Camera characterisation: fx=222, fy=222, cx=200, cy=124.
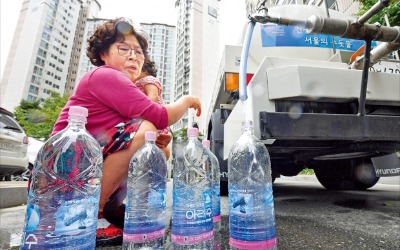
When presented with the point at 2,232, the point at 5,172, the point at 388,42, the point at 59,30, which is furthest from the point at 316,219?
the point at 59,30

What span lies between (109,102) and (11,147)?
12.5 feet

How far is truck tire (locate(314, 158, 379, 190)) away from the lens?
10.9 ft

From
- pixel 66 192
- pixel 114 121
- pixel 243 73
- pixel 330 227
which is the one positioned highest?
pixel 243 73

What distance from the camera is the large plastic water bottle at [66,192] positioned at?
29.6 inches

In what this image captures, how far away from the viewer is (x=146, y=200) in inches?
53.0

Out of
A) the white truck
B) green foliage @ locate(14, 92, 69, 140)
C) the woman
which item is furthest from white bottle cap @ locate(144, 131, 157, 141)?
green foliage @ locate(14, 92, 69, 140)

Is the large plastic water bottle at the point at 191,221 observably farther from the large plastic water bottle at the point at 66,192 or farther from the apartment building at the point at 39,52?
the apartment building at the point at 39,52

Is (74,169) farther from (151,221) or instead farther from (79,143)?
(151,221)

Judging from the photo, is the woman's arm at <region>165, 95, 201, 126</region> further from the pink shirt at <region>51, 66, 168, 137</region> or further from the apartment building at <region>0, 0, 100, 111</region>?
the apartment building at <region>0, 0, 100, 111</region>

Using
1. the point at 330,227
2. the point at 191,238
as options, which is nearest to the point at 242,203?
the point at 191,238

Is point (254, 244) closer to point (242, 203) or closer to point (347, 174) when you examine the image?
point (242, 203)

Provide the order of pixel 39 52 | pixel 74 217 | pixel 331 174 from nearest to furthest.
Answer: pixel 74 217 → pixel 331 174 → pixel 39 52

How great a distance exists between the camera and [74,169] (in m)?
1.04

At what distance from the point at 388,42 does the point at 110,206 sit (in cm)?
211
